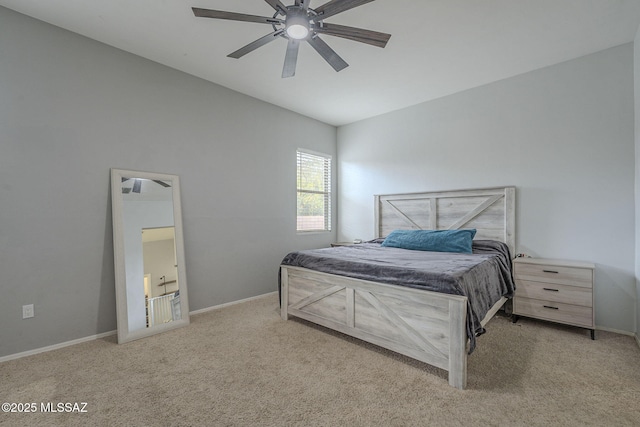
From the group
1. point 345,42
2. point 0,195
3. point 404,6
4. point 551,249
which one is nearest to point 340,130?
point 345,42

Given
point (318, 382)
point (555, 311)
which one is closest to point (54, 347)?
point (318, 382)

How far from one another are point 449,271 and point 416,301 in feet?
1.10

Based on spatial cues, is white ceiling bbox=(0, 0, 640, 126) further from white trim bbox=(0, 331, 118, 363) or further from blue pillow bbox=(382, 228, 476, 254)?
white trim bbox=(0, 331, 118, 363)

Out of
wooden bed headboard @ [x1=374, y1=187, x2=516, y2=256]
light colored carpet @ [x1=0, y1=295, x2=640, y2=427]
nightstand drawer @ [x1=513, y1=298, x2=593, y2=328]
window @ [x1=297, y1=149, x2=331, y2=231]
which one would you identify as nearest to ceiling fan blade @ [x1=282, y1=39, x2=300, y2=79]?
window @ [x1=297, y1=149, x2=331, y2=231]

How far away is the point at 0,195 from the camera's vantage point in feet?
7.40

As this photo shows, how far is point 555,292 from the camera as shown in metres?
2.79

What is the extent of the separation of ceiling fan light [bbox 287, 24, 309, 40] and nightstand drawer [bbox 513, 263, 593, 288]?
3.03 metres

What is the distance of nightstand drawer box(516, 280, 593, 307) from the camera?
2637mm

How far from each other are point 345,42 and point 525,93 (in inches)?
89.3

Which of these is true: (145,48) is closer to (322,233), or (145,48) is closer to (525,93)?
(322,233)

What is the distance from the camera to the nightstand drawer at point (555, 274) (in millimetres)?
2643

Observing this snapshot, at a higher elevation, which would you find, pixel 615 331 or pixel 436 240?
pixel 436 240

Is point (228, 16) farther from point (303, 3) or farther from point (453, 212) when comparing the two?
point (453, 212)

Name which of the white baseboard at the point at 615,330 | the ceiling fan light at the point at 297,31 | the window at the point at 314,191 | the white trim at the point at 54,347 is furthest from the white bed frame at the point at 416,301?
the ceiling fan light at the point at 297,31
